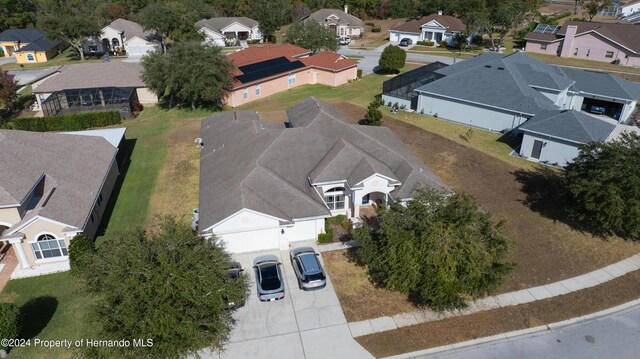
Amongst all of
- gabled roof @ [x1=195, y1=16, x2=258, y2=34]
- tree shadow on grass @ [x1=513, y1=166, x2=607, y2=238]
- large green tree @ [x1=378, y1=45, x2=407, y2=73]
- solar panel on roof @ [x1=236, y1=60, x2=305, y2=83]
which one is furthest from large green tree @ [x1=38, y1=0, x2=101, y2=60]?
tree shadow on grass @ [x1=513, y1=166, x2=607, y2=238]

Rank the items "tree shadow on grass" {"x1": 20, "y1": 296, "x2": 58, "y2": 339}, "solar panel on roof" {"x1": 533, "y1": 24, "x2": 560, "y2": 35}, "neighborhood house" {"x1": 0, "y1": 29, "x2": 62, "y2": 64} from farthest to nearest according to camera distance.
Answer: "neighborhood house" {"x1": 0, "y1": 29, "x2": 62, "y2": 64} < "solar panel on roof" {"x1": 533, "y1": 24, "x2": 560, "y2": 35} < "tree shadow on grass" {"x1": 20, "y1": 296, "x2": 58, "y2": 339}

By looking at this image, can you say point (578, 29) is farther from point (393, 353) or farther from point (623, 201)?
point (393, 353)

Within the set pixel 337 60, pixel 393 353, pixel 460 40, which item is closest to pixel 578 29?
pixel 460 40

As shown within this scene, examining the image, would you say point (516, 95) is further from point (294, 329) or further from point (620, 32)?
point (620, 32)

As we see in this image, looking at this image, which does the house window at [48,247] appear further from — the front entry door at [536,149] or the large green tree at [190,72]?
the front entry door at [536,149]

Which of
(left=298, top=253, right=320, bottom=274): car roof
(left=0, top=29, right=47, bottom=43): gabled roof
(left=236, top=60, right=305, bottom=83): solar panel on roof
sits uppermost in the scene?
(left=0, top=29, right=47, bottom=43): gabled roof

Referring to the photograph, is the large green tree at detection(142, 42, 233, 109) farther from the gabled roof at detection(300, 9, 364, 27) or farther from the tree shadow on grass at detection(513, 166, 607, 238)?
the gabled roof at detection(300, 9, 364, 27)

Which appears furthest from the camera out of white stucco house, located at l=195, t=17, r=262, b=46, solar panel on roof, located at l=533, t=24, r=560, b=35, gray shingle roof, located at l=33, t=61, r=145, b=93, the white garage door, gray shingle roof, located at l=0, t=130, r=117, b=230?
white stucco house, located at l=195, t=17, r=262, b=46

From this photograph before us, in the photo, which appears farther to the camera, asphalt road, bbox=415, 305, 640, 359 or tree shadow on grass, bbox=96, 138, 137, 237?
tree shadow on grass, bbox=96, 138, 137, 237

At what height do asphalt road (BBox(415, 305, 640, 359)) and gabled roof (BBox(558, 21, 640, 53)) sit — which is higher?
gabled roof (BBox(558, 21, 640, 53))
